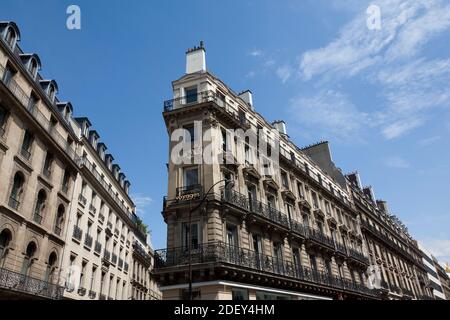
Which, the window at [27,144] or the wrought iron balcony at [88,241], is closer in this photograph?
the window at [27,144]

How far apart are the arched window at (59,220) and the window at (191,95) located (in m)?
12.8

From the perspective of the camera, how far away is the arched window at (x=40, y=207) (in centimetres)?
2273

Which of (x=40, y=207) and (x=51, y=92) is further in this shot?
(x=51, y=92)

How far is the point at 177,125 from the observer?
78.8 feet

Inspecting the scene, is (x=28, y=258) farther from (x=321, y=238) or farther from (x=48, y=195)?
(x=321, y=238)

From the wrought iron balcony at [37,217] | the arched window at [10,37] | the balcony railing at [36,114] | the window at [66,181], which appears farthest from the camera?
the window at [66,181]

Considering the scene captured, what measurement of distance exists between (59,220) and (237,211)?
46.5 ft

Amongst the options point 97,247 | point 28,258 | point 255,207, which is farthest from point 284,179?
point 28,258

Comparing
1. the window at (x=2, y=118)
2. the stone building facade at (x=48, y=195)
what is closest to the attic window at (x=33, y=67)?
the stone building facade at (x=48, y=195)

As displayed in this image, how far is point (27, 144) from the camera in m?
22.6

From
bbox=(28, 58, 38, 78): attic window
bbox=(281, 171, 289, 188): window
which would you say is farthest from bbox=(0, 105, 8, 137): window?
bbox=(281, 171, 289, 188): window

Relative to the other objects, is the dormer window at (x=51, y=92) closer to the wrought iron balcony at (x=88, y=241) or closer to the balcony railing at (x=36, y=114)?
the balcony railing at (x=36, y=114)

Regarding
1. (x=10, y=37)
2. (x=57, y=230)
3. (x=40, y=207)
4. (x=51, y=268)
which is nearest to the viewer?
(x=10, y=37)
